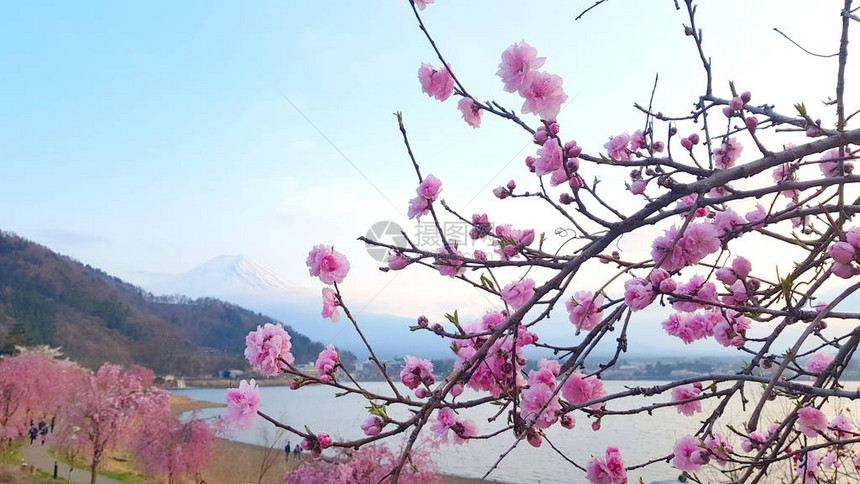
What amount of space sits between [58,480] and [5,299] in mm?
41302

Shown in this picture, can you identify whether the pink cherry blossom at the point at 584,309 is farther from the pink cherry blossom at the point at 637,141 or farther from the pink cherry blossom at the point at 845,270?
the pink cherry blossom at the point at 637,141

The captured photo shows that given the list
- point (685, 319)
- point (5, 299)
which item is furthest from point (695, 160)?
point (5, 299)

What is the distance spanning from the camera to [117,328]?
159ft

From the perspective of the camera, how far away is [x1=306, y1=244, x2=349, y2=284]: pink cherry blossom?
1.49 metres

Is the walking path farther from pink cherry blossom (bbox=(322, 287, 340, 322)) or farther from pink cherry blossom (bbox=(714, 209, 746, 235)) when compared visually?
pink cherry blossom (bbox=(714, 209, 746, 235))

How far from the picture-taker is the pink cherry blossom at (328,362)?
1.34 metres

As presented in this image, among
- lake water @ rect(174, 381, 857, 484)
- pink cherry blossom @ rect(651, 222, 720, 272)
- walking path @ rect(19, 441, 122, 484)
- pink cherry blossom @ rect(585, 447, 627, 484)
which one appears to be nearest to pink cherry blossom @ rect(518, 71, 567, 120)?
pink cherry blossom @ rect(651, 222, 720, 272)

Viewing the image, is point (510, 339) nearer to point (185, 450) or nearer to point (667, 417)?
point (185, 450)

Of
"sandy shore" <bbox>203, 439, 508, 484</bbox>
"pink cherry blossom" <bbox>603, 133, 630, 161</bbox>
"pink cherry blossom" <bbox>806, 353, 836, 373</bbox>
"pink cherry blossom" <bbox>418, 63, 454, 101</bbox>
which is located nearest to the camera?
"pink cherry blossom" <bbox>418, 63, 454, 101</bbox>

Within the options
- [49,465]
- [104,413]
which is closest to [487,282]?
[104,413]

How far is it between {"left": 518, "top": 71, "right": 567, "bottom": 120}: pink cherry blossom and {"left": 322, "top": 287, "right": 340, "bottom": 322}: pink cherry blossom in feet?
2.27

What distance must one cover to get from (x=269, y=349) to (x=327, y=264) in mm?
294

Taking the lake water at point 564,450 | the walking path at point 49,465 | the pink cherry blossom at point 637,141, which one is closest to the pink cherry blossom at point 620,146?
the pink cherry blossom at point 637,141

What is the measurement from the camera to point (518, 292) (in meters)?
1.40
